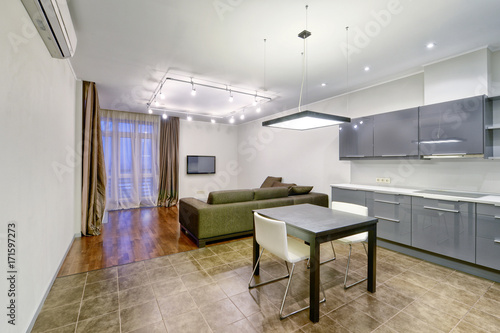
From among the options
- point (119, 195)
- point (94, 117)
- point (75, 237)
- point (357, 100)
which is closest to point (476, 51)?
point (357, 100)

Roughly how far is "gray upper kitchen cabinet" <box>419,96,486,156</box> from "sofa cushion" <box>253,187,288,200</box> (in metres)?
2.20

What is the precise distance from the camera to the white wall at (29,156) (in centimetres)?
131

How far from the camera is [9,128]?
1.35 metres

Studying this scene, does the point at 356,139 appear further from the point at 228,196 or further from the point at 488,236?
the point at 228,196

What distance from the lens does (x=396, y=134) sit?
338 cm

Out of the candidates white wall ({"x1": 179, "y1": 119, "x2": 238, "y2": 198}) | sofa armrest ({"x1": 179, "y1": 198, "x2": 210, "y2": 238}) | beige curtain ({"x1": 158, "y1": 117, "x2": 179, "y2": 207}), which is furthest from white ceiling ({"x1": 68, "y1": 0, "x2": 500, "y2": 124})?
white wall ({"x1": 179, "y1": 119, "x2": 238, "y2": 198})

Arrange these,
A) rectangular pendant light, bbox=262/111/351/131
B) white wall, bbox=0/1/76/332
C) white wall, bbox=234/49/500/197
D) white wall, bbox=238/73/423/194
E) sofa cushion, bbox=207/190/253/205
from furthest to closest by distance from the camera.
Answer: white wall, bbox=238/73/423/194, sofa cushion, bbox=207/190/253/205, white wall, bbox=234/49/500/197, rectangular pendant light, bbox=262/111/351/131, white wall, bbox=0/1/76/332

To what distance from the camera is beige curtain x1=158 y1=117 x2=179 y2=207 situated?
6.55 m

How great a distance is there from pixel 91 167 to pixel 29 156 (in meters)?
2.51

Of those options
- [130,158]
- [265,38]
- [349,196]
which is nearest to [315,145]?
[349,196]

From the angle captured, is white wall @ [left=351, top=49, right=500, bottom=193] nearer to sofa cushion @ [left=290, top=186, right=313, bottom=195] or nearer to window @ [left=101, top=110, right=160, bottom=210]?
sofa cushion @ [left=290, top=186, right=313, bottom=195]

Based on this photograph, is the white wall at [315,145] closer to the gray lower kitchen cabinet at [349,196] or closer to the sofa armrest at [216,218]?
the gray lower kitchen cabinet at [349,196]

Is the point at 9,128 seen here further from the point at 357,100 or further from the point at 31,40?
the point at 357,100

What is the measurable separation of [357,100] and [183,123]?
198 inches
